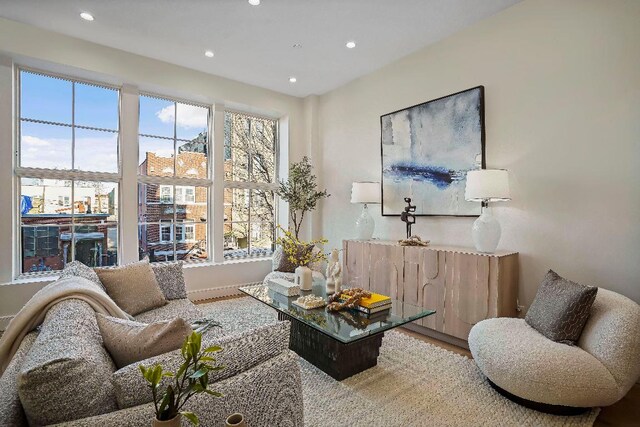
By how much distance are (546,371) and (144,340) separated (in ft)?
7.16

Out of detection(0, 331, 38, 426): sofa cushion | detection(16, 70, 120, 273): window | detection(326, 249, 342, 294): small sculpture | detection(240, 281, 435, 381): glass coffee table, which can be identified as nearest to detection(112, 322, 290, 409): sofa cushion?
detection(0, 331, 38, 426): sofa cushion

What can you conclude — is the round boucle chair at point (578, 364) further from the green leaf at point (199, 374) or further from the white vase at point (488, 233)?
the green leaf at point (199, 374)

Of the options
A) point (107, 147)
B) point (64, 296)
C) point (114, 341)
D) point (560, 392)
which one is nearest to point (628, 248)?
point (560, 392)

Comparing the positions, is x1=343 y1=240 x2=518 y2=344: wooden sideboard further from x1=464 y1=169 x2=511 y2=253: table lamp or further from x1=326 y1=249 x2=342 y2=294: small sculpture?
x1=326 y1=249 x2=342 y2=294: small sculpture

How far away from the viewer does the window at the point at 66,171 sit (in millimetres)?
3639

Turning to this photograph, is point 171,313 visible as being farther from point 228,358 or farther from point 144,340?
point 228,358

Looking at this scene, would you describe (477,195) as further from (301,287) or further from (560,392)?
(301,287)

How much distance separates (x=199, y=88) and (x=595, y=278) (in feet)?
16.3

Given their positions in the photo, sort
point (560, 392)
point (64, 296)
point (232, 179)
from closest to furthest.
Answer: point (64, 296) < point (560, 392) < point (232, 179)

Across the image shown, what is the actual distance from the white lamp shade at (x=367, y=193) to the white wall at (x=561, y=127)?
2.67ft

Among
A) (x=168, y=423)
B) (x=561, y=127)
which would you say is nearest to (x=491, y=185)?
(x=561, y=127)

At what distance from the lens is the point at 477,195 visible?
285cm

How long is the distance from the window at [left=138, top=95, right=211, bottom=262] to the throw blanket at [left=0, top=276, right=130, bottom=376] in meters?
2.68

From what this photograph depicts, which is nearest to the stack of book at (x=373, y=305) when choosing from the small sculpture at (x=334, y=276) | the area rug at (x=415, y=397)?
the small sculpture at (x=334, y=276)
